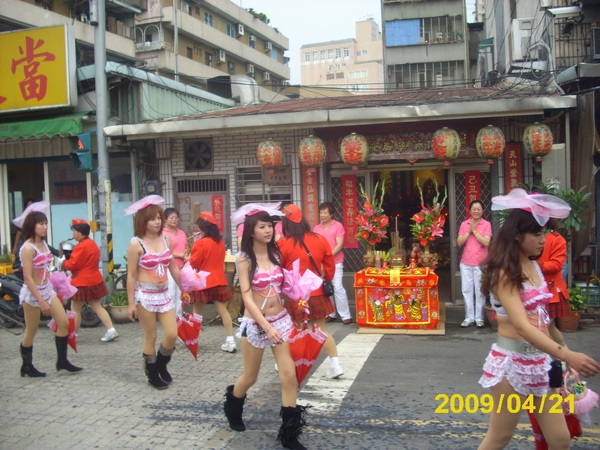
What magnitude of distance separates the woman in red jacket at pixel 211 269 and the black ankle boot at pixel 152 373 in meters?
1.49

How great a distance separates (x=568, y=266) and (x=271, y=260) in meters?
5.43

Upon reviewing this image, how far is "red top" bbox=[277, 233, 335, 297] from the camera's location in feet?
18.2

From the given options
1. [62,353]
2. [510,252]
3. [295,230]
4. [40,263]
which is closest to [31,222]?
[40,263]

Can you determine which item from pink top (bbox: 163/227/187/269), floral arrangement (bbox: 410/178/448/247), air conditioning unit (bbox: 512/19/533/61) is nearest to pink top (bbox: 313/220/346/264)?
floral arrangement (bbox: 410/178/448/247)

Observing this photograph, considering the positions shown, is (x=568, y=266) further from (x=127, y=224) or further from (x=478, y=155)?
(x=127, y=224)

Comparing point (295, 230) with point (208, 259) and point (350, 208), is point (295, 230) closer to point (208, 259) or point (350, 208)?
point (208, 259)

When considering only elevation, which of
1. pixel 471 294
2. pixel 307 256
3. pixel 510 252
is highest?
pixel 510 252

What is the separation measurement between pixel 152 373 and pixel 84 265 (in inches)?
102

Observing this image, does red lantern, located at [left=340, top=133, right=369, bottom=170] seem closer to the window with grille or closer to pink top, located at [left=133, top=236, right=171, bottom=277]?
the window with grille

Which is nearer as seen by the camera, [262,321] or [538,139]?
[262,321]

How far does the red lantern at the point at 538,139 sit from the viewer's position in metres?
8.12

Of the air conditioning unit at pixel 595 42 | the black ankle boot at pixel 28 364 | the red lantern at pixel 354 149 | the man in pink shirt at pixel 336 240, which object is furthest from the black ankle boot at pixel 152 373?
the air conditioning unit at pixel 595 42

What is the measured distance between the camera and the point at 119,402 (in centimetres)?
525

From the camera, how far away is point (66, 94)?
10.5 meters
